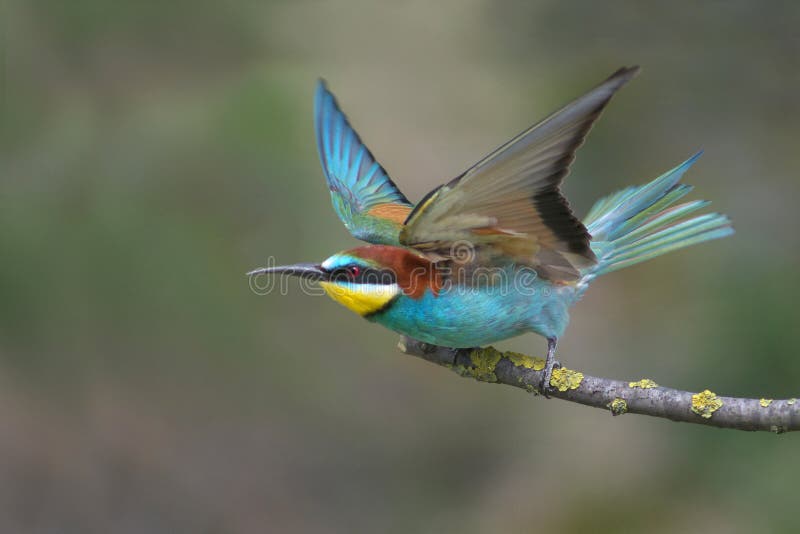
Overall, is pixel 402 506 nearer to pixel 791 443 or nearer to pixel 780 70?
pixel 791 443

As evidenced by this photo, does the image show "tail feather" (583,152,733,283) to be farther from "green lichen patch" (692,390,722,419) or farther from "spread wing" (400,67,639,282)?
"green lichen patch" (692,390,722,419)

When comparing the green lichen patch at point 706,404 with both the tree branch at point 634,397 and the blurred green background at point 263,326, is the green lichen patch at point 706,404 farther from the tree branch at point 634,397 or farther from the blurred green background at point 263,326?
the blurred green background at point 263,326

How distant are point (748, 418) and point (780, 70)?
6.16 ft

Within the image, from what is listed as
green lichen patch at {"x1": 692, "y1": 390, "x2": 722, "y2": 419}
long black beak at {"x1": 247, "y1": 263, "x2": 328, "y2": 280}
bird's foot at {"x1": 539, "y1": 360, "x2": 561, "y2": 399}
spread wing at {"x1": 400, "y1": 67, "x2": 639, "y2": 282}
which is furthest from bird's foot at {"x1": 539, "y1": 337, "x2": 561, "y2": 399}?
long black beak at {"x1": 247, "y1": 263, "x2": 328, "y2": 280}

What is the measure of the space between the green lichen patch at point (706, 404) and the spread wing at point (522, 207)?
56cm

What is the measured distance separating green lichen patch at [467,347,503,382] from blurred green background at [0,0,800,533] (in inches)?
45.9

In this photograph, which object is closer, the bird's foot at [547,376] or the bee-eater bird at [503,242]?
the bee-eater bird at [503,242]

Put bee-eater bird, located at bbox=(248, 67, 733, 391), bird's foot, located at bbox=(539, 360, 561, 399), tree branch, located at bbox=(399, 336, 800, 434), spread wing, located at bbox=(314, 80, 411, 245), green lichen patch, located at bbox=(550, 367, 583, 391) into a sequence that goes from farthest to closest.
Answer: spread wing, located at bbox=(314, 80, 411, 245)
bird's foot, located at bbox=(539, 360, 561, 399)
green lichen patch, located at bbox=(550, 367, 583, 391)
bee-eater bird, located at bbox=(248, 67, 733, 391)
tree branch, located at bbox=(399, 336, 800, 434)

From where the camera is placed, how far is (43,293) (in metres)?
3.63

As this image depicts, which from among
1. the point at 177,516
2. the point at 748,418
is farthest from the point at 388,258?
the point at 177,516

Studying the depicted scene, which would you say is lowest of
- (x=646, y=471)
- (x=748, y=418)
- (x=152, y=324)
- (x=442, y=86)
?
(x=646, y=471)

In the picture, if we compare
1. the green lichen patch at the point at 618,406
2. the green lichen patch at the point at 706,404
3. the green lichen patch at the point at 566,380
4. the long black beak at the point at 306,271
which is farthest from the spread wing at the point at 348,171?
the green lichen patch at the point at 706,404

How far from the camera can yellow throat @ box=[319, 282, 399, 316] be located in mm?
2332

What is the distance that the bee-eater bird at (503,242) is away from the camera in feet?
6.52
